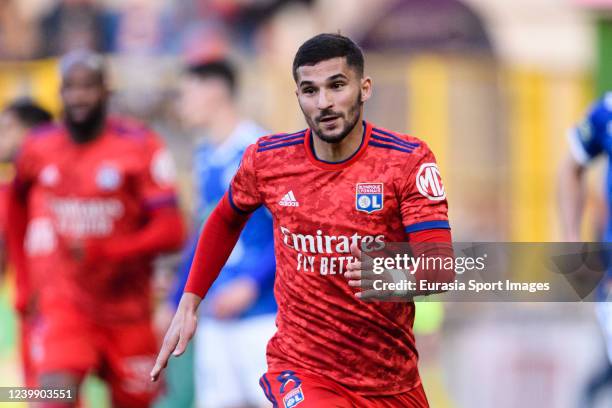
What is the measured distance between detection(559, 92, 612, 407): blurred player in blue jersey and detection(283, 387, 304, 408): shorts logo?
6.35 feet

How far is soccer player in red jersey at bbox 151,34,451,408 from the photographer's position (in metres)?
5.73

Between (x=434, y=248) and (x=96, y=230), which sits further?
(x=96, y=230)

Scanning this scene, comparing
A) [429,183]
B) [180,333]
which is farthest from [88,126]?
[429,183]

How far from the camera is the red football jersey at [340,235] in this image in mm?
5781

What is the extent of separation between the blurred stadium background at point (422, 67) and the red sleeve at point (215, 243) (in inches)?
371

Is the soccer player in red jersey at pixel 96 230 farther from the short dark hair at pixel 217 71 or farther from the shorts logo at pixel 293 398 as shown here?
the shorts logo at pixel 293 398

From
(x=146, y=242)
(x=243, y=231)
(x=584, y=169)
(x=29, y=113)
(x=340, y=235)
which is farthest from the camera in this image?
(x=29, y=113)

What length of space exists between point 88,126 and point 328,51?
330cm

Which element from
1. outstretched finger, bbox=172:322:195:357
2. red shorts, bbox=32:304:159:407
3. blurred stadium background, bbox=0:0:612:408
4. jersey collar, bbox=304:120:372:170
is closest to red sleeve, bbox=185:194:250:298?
outstretched finger, bbox=172:322:195:357

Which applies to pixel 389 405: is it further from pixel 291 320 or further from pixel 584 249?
pixel 584 249

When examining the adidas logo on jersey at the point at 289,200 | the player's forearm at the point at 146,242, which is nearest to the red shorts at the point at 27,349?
the player's forearm at the point at 146,242

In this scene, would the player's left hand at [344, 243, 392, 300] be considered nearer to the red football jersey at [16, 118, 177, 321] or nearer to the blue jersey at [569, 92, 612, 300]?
the blue jersey at [569, 92, 612, 300]

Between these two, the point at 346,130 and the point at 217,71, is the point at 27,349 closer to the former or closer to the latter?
the point at 217,71

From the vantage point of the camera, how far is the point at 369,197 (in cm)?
579
